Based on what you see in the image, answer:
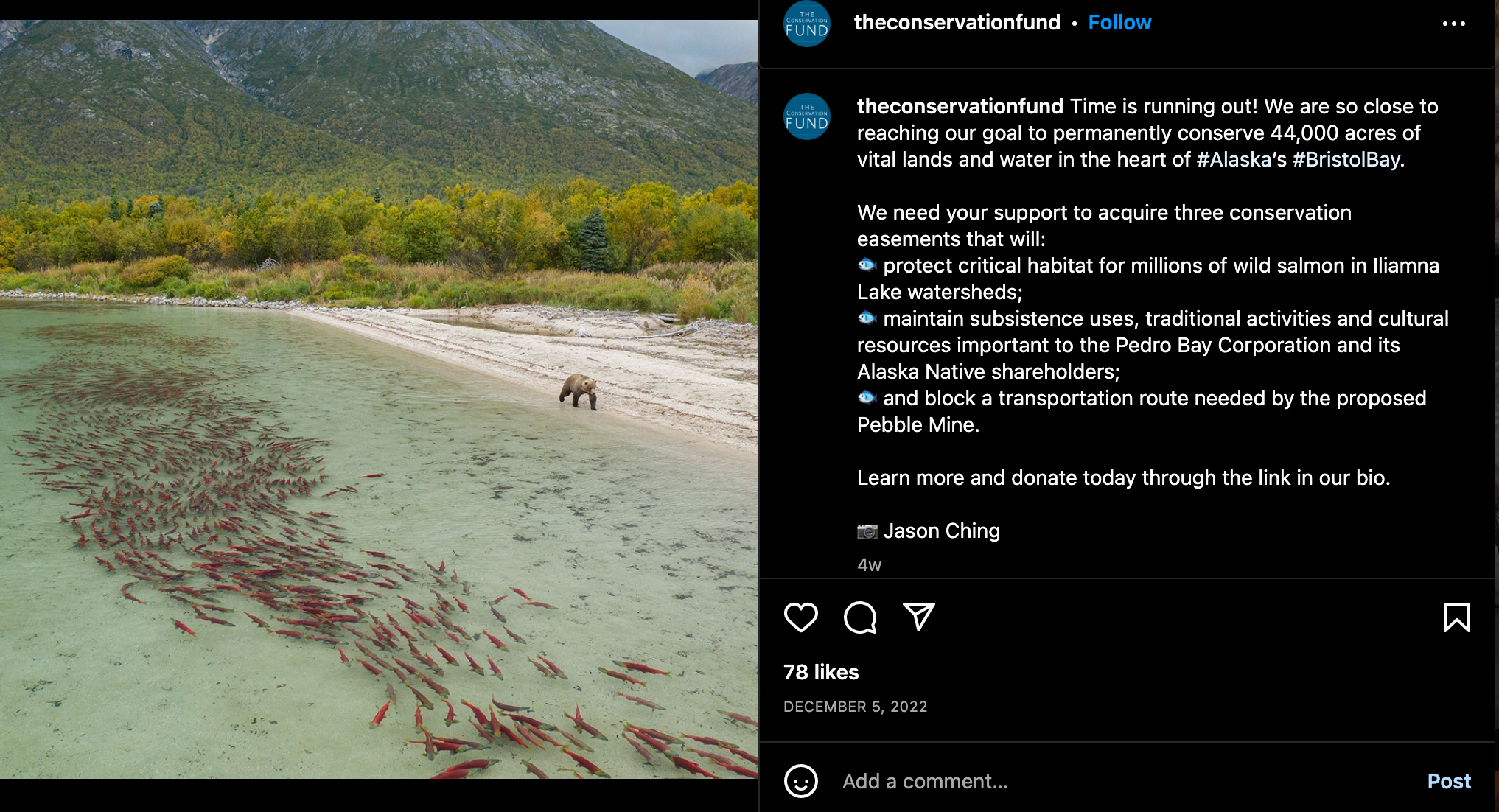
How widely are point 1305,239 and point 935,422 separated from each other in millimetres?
1046

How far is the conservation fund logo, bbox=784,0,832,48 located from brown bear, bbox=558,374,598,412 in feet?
40.5

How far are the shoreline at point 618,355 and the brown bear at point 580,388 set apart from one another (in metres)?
0.34

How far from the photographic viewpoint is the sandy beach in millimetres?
13336

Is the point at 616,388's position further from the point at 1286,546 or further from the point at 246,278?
the point at 246,278

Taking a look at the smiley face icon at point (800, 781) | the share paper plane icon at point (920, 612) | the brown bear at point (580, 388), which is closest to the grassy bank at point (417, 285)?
the brown bear at point (580, 388)

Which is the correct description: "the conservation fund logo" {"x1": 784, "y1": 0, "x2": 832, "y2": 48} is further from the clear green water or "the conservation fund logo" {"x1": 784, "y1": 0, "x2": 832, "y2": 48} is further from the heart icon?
the clear green water

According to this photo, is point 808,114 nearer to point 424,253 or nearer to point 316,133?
point 424,253

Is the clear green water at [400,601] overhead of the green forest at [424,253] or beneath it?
beneath

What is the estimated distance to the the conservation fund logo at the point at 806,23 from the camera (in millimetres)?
2076

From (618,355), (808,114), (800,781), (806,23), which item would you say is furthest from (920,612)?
(618,355)

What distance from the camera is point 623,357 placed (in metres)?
19.0

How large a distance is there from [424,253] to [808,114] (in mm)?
54584

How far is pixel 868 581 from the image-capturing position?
2191 mm

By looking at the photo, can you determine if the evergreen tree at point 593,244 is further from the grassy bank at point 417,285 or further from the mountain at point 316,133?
the mountain at point 316,133
